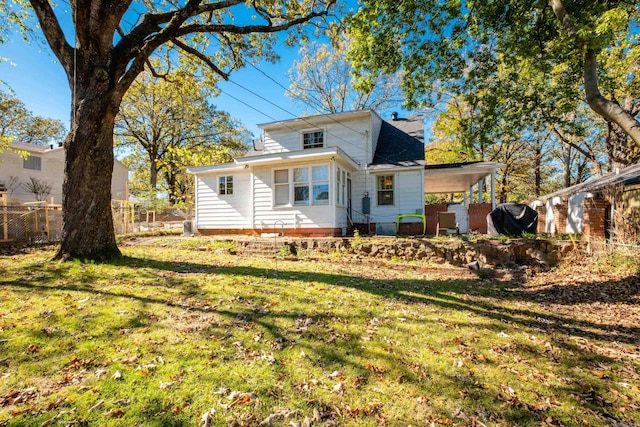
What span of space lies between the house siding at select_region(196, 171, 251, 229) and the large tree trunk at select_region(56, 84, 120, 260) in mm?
6738

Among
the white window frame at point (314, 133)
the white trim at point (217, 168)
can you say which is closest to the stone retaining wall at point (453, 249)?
the white trim at point (217, 168)

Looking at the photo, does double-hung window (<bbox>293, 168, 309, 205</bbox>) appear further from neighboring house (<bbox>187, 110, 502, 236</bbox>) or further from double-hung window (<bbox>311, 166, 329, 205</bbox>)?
double-hung window (<bbox>311, 166, 329, 205</bbox>)

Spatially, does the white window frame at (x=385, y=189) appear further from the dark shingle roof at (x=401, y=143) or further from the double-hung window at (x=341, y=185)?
the double-hung window at (x=341, y=185)

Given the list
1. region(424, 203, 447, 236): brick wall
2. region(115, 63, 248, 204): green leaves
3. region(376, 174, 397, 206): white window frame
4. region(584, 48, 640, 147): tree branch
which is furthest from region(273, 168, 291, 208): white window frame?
region(115, 63, 248, 204): green leaves

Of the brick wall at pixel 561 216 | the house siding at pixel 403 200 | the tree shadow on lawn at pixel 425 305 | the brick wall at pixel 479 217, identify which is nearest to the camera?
the tree shadow on lawn at pixel 425 305

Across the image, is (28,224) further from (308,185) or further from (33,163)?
(33,163)

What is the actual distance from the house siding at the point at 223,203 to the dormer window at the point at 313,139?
3.36 meters

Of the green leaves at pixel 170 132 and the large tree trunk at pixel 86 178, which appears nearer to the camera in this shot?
the large tree trunk at pixel 86 178

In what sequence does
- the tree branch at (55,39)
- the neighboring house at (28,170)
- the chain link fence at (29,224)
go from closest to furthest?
1. the tree branch at (55,39)
2. the chain link fence at (29,224)
3. the neighboring house at (28,170)

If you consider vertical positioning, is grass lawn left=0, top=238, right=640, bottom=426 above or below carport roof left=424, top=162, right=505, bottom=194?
below

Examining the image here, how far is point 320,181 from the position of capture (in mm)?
11070

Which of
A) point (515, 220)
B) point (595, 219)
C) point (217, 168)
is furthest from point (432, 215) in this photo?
point (217, 168)

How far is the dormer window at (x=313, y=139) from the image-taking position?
13.8m

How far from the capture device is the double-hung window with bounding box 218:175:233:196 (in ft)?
43.2
